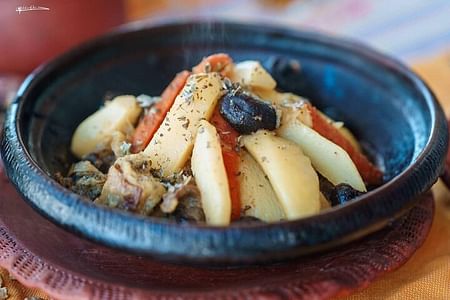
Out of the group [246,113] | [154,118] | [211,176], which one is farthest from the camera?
[154,118]

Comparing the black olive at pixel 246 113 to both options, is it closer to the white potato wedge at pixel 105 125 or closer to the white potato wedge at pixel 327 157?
the white potato wedge at pixel 327 157

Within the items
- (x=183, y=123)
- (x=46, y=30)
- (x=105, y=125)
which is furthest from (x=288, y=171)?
(x=46, y=30)

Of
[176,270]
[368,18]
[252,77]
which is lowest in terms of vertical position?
[368,18]

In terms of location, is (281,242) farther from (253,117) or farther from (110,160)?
(110,160)

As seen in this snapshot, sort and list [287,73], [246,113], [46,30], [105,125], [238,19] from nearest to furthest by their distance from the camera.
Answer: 1. [246,113]
2. [105,125]
3. [287,73]
4. [46,30]
5. [238,19]

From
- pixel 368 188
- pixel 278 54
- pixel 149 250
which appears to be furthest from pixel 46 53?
pixel 149 250

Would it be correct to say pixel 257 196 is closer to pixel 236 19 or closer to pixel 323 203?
pixel 323 203

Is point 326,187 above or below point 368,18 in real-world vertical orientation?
above

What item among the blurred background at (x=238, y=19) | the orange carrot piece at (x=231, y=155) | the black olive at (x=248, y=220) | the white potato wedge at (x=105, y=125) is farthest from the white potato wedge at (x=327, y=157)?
the blurred background at (x=238, y=19)
